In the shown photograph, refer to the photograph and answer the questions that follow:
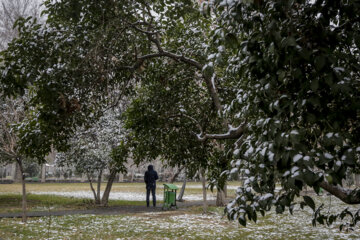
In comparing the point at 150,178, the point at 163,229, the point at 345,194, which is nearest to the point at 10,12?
the point at 150,178

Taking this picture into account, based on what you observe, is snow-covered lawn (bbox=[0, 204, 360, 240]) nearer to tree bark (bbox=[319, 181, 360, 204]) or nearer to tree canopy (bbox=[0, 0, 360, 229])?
tree canopy (bbox=[0, 0, 360, 229])

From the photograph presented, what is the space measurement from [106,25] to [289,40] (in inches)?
152

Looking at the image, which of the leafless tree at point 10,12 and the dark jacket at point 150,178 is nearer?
the leafless tree at point 10,12

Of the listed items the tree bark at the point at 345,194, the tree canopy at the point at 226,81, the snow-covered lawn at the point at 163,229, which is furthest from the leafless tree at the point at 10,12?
the tree bark at the point at 345,194

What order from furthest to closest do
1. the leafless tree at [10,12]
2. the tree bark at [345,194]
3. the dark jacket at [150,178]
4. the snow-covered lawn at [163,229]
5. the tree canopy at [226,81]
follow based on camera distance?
the dark jacket at [150,178] < the leafless tree at [10,12] < the snow-covered lawn at [163,229] < the tree bark at [345,194] < the tree canopy at [226,81]

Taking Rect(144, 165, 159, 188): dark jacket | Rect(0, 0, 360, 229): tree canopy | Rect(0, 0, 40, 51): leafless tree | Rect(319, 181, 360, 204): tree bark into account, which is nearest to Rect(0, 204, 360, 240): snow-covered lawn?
Rect(0, 0, 360, 229): tree canopy

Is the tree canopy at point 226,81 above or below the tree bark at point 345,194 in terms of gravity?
above

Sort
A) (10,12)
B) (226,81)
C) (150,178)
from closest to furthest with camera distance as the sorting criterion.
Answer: (226,81)
(10,12)
(150,178)

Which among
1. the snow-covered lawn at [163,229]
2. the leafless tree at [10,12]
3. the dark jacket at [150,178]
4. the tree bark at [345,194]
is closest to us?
the tree bark at [345,194]

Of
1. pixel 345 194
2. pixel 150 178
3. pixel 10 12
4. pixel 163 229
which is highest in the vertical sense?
pixel 10 12

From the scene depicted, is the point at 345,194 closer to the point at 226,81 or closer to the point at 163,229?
the point at 226,81

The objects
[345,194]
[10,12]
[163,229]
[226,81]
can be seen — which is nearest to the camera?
[345,194]

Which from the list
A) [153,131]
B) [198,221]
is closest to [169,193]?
[198,221]

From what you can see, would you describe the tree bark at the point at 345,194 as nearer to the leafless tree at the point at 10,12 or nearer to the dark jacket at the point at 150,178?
the dark jacket at the point at 150,178
